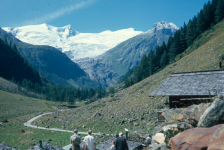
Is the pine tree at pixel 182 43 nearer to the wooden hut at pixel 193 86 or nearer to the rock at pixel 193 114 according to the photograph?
the wooden hut at pixel 193 86

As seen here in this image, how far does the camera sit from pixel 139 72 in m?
104

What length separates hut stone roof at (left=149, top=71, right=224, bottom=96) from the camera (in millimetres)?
16734

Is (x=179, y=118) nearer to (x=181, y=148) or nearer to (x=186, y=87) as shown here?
(x=181, y=148)

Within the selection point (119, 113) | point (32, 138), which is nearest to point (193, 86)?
point (119, 113)

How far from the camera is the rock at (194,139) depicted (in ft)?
23.0

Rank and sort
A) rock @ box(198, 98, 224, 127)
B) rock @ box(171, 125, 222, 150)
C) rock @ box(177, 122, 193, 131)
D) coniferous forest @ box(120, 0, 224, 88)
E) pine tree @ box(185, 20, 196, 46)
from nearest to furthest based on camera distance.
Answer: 1. rock @ box(171, 125, 222, 150)
2. rock @ box(198, 98, 224, 127)
3. rock @ box(177, 122, 193, 131)
4. coniferous forest @ box(120, 0, 224, 88)
5. pine tree @ box(185, 20, 196, 46)

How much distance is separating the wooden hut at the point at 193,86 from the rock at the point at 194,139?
27.7 ft

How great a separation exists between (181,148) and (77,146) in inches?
263

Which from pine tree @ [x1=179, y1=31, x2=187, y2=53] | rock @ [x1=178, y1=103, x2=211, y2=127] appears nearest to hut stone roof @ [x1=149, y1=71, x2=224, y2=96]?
rock @ [x1=178, y1=103, x2=211, y2=127]

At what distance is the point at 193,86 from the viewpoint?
18.0 meters

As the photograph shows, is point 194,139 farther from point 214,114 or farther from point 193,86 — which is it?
point 193,86

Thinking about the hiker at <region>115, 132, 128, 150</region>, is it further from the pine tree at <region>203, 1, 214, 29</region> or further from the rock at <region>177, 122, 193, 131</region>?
the pine tree at <region>203, 1, 214, 29</region>

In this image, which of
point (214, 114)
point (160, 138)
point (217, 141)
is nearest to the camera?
point (217, 141)

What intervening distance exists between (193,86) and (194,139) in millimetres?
12038
